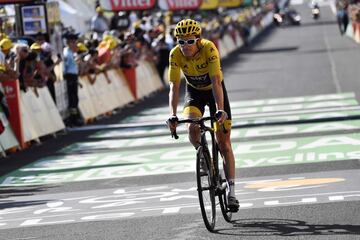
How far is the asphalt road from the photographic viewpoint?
1039 centimetres

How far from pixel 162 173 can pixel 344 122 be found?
19.5ft

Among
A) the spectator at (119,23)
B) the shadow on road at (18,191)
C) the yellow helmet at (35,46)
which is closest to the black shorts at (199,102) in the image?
the shadow on road at (18,191)

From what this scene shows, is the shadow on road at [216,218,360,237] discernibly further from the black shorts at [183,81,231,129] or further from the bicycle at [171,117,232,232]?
the black shorts at [183,81,231,129]

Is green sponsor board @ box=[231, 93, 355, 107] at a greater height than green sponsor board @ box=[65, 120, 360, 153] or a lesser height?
lesser

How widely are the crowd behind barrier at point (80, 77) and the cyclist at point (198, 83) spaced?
29.0ft

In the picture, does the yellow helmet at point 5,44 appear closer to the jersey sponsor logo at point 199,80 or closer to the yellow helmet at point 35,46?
the yellow helmet at point 35,46

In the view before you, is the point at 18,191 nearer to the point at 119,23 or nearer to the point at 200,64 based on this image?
the point at 200,64

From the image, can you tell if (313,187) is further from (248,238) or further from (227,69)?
(227,69)

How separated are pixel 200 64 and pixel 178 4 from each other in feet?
117

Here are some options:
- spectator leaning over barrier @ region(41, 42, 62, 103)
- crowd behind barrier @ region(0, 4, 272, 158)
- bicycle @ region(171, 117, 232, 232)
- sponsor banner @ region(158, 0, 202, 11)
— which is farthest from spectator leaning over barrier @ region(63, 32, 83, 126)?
sponsor banner @ region(158, 0, 202, 11)

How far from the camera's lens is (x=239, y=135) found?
19.6 meters

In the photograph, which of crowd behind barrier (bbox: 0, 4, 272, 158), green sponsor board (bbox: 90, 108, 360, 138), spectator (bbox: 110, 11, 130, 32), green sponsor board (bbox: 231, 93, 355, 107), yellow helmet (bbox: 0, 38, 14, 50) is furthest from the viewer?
spectator (bbox: 110, 11, 130, 32)

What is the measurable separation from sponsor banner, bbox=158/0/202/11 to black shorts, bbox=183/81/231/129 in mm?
34346

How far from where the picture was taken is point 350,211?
10477 mm
